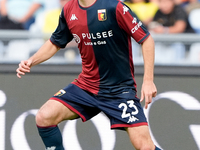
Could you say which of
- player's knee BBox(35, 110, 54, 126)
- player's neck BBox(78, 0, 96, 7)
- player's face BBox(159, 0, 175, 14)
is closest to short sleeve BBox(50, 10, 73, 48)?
player's neck BBox(78, 0, 96, 7)

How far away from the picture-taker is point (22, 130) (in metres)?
5.04

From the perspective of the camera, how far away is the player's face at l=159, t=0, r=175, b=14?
5.32 m

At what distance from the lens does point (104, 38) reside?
3.56 metres

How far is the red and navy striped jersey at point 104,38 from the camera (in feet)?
11.3

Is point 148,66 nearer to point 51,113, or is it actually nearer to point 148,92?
point 148,92

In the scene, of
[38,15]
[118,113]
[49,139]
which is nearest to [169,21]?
[38,15]

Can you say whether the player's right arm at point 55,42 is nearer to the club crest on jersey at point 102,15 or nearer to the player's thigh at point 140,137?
the club crest on jersey at point 102,15

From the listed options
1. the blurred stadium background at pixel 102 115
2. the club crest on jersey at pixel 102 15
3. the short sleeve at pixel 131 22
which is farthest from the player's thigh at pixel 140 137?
the blurred stadium background at pixel 102 115

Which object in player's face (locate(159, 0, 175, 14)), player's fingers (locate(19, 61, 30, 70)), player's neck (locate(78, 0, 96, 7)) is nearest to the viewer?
player's neck (locate(78, 0, 96, 7))

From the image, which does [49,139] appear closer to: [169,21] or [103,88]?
[103,88]

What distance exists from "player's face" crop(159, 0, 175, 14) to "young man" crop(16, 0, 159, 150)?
1.86m

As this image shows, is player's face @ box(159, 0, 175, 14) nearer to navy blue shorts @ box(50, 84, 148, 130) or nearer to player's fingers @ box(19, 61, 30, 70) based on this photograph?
navy blue shorts @ box(50, 84, 148, 130)

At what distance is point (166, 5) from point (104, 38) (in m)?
2.03

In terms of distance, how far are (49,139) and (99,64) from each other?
795mm
